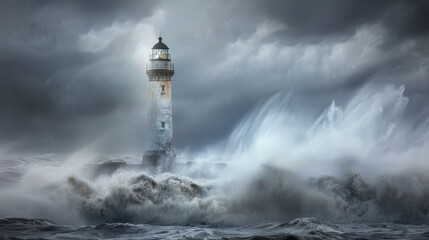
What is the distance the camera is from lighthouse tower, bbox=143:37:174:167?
130ft

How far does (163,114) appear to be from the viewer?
3972 cm

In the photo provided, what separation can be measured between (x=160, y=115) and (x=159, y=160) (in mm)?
2453

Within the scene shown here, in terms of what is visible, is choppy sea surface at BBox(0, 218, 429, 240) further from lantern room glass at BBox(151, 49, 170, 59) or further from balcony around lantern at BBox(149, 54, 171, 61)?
lantern room glass at BBox(151, 49, 170, 59)

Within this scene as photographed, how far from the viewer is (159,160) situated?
3934 centimetres

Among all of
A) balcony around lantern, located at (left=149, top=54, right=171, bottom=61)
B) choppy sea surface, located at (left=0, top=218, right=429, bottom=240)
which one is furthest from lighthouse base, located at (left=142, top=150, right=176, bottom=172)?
choppy sea surface, located at (left=0, top=218, right=429, bottom=240)

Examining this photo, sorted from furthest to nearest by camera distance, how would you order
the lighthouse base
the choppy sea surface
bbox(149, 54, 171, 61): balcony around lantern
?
bbox(149, 54, 171, 61): balcony around lantern
the lighthouse base
the choppy sea surface

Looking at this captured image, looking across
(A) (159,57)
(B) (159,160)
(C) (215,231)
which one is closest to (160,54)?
(A) (159,57)

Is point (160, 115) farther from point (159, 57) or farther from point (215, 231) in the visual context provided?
point (215, 231)

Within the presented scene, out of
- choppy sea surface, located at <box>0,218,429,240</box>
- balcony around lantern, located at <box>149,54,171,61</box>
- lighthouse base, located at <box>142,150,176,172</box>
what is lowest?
choppy sea surface, located at <box>0,218,429,240</box>

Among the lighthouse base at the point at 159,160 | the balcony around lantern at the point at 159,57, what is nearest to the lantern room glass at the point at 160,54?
the balcony around lantern at the point at 159,57

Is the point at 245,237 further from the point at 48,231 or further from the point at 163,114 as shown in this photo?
the point at 163,114

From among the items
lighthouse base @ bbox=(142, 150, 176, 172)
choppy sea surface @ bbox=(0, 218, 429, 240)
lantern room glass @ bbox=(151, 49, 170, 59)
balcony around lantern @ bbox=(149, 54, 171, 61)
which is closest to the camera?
choppy sea surface @ bbox=(0, 218, 429, 240)

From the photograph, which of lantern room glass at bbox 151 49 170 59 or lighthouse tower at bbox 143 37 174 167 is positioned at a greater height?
lantern room glass at bbox 151 49 170 59

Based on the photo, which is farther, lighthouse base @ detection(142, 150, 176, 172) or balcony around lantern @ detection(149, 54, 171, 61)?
balcony around lantern @ detection(149, 54, 171, 61)
